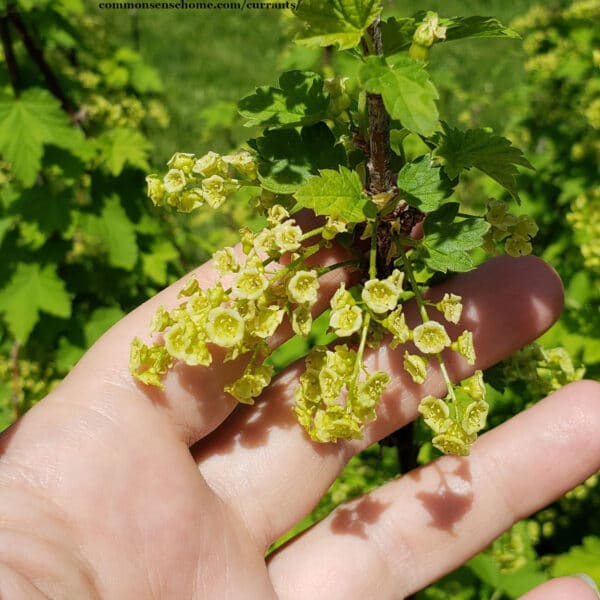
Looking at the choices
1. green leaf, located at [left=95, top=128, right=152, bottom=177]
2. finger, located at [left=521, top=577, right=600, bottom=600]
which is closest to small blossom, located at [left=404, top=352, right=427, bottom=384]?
finger, located at [left=521, top=577, right=600, bottom=600]

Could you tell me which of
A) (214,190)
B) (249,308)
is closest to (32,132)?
(214,190)

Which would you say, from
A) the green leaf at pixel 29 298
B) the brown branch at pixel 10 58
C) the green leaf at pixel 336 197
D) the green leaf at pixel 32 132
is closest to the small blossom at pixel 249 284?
the green leaf at pixel 336 197

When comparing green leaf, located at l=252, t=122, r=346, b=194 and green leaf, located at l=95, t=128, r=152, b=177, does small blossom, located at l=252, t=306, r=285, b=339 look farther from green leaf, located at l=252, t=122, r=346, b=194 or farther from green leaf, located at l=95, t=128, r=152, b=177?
green leaf, located at l=95, t=128, r=152, b=177

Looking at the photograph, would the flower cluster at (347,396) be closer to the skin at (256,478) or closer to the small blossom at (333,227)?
the small blossom at (333,227)

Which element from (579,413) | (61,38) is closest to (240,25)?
(61,38)

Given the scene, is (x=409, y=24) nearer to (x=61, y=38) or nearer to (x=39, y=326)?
(x=61, y=38)

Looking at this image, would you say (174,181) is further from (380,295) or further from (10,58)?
(10,58)

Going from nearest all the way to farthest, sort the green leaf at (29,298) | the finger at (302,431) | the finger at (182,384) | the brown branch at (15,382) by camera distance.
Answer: the finger at (182,384) < the finger at (302,431) < the green leaf at (29,298) < the brown branch at (15,382)
